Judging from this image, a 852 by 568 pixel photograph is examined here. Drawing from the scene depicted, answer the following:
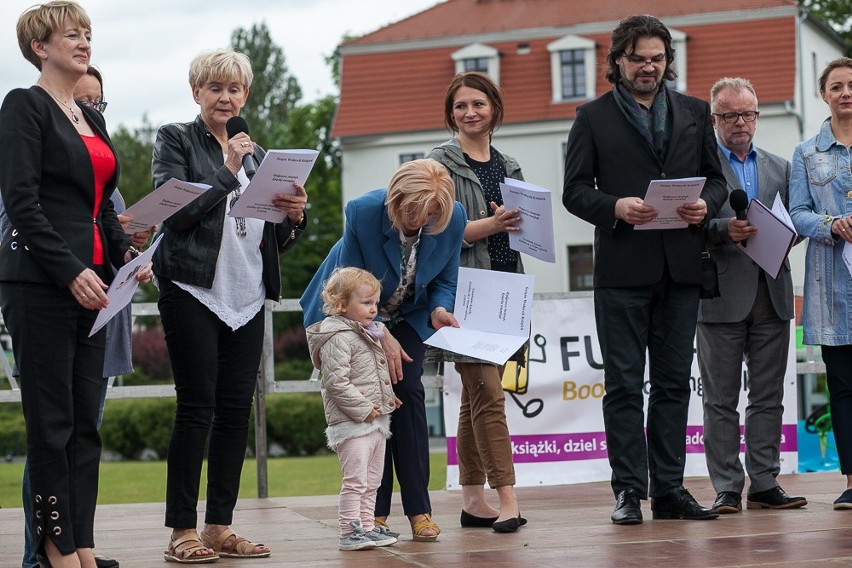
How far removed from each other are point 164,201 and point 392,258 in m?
1.09

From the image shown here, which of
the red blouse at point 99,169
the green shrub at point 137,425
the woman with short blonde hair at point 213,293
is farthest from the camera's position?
the green shrub at point 137,425

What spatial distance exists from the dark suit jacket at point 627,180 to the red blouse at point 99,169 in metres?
2.43

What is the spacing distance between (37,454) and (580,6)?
45173 mm

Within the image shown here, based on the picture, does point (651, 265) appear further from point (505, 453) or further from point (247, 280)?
point (247, 280)

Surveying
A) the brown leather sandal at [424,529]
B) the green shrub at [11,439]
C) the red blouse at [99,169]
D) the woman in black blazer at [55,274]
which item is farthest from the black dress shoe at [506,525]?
the green shrub at [11,439]

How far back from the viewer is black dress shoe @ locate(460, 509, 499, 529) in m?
6.37

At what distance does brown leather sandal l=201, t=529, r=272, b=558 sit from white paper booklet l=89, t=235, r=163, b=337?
1.32 m

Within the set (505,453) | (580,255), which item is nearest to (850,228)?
(505,453)

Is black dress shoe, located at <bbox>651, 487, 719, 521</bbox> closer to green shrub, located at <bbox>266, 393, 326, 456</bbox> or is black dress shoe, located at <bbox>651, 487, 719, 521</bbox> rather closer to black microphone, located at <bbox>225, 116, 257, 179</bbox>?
black microphone, located at <bbox>225, 116, 257, 179</bbox>

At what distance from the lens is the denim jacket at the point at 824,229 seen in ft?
22.1

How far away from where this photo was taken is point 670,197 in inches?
239

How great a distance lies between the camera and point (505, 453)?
6156mm

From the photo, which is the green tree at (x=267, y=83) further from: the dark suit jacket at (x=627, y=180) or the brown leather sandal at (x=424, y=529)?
the brown leather sandal at (x=424, y=529)

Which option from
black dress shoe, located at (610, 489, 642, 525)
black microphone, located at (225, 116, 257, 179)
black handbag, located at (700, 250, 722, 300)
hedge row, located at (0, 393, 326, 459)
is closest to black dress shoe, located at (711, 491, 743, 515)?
black dress shoe, located at (610, 489, 642, 525)
